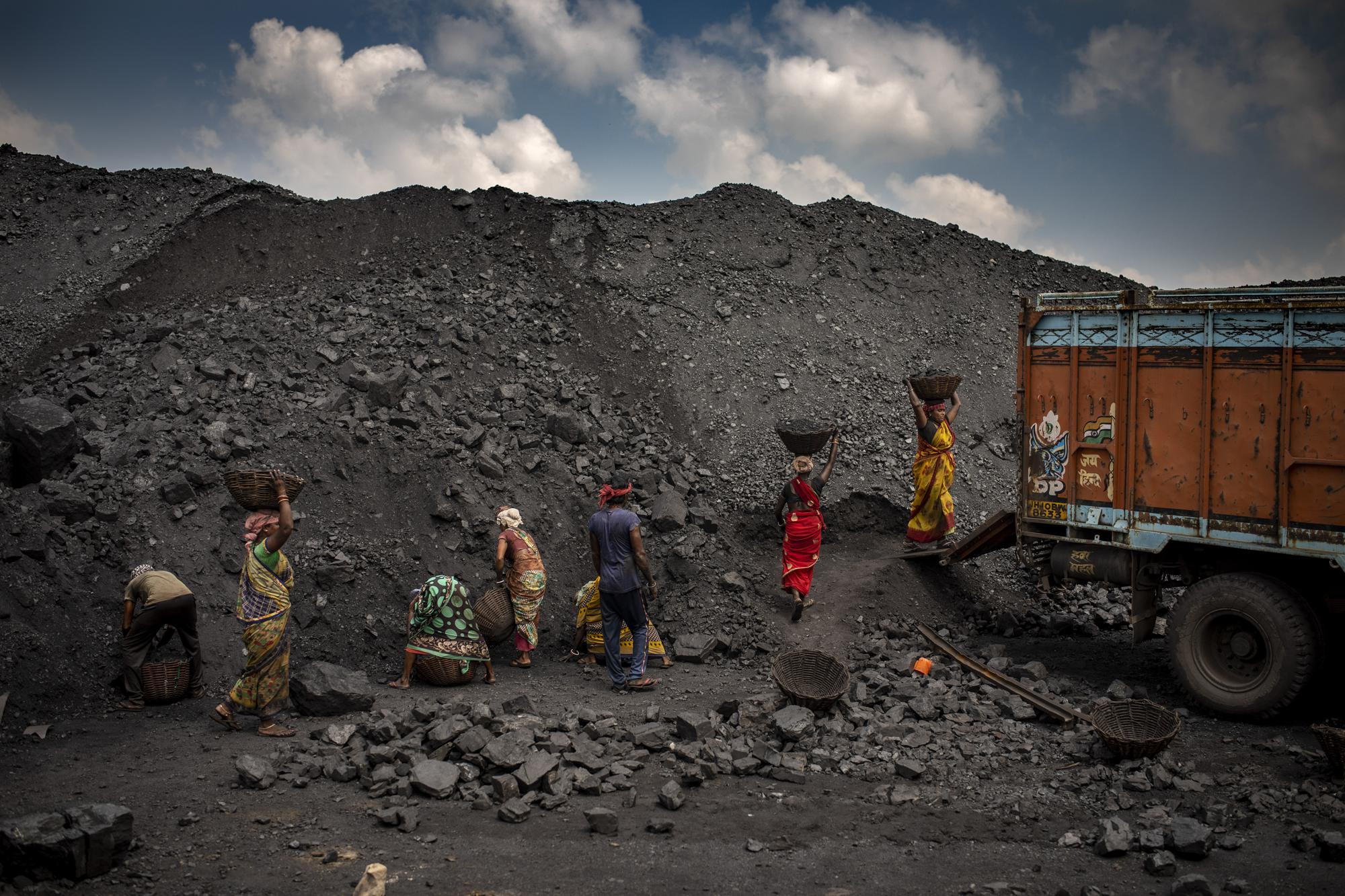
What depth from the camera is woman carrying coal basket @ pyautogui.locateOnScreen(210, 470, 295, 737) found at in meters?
7.82

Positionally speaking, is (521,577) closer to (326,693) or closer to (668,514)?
(326,693)

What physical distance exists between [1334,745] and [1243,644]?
1421 millimetres

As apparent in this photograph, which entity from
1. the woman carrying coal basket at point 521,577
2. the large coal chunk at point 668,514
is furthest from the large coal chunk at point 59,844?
the large coal chunk at point 668,514

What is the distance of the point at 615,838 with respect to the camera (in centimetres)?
626

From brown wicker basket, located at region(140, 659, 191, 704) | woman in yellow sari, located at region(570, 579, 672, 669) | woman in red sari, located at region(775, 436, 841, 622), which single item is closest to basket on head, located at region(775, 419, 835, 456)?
woman in red sari, located at region(775, 436, 841, 622)

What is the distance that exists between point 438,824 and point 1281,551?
258 inches

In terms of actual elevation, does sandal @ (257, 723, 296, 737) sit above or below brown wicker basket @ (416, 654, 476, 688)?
below

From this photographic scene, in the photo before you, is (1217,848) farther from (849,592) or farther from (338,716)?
(338,716)

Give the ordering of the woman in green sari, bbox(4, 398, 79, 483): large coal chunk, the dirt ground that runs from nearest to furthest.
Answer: the dirt ground
the woman in green sari
bbox(4, 398, 79, 483): large coal chunk

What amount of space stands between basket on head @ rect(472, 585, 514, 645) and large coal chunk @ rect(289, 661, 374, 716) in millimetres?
1588

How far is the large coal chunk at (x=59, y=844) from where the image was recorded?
540 centimetres

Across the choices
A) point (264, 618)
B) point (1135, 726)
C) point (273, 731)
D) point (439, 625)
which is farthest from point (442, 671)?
point (1135, 726)

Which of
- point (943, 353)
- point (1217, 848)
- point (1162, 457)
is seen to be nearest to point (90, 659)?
point (1217, 848)

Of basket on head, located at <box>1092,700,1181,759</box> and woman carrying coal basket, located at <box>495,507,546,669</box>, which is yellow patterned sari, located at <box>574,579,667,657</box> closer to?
woman carrying coal basket, located at <box>495,507,546,669</box>
